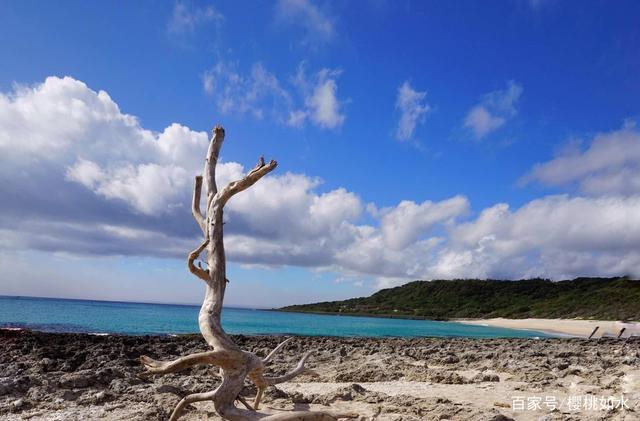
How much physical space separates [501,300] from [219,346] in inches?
4524

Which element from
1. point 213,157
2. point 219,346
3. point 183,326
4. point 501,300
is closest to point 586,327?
point 183,326

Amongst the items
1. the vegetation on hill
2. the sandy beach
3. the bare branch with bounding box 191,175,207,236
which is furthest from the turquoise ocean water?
the bare branch with bounding box 191,175,207,236

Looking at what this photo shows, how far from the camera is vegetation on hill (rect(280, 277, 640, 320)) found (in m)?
76.2

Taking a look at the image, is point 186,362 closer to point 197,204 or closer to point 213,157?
point 197,204

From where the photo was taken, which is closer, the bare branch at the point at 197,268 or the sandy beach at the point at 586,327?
the bare branch at the point at 197,268

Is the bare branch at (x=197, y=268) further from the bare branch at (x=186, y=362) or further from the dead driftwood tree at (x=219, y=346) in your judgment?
the bare branch at (x=186, y=362)

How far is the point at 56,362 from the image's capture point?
1205cm

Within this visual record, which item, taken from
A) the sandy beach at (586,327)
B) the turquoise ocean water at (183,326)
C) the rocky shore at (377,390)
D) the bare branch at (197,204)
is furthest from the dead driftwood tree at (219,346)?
the sandy beach at (586,327)

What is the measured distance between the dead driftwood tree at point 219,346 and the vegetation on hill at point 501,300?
67609 millimetres

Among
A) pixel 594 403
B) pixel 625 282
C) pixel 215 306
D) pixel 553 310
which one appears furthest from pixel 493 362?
pixel 625 282

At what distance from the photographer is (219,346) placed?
546cm

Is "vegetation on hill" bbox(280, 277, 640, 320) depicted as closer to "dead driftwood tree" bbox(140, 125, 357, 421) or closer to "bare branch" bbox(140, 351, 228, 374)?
"dead driftwood tree" bbox(140, 125, 357, 421)

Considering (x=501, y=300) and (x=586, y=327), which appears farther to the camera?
(x=501, y=300)

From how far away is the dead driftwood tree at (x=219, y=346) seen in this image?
524cm
